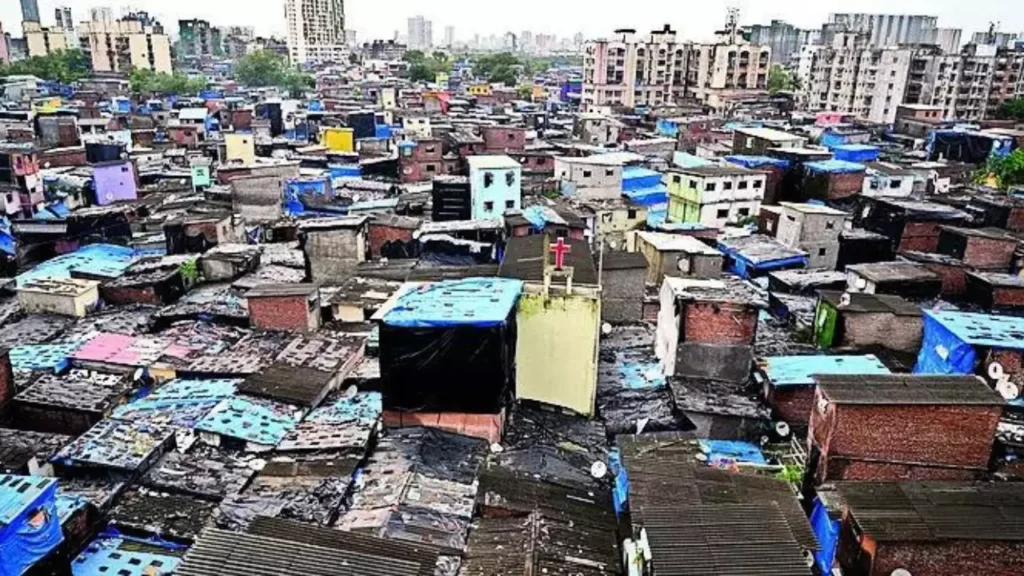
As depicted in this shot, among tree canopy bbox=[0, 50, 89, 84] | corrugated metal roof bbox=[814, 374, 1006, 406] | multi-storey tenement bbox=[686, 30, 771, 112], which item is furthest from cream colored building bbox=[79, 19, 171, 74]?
corrugated metal roof bbox=[814, 374, 1006, 406]

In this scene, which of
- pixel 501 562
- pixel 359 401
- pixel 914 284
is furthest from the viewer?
pixel 914 284

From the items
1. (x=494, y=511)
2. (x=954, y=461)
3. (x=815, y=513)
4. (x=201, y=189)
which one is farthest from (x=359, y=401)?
(x=201, y=189)

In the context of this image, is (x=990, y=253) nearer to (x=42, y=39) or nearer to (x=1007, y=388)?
(x=1007, y=388)

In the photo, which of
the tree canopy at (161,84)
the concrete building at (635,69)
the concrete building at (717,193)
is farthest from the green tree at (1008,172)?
the tree canopy at (161,84)

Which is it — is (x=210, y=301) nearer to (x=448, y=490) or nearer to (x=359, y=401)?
(x=359, y=401)

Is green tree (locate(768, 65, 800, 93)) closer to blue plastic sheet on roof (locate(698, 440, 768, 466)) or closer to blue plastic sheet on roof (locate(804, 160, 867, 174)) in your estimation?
blue plastic sheet on roof (locate(804, 160, 867, 174))

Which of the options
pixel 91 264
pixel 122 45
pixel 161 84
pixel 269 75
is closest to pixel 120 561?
pixel 91 264
